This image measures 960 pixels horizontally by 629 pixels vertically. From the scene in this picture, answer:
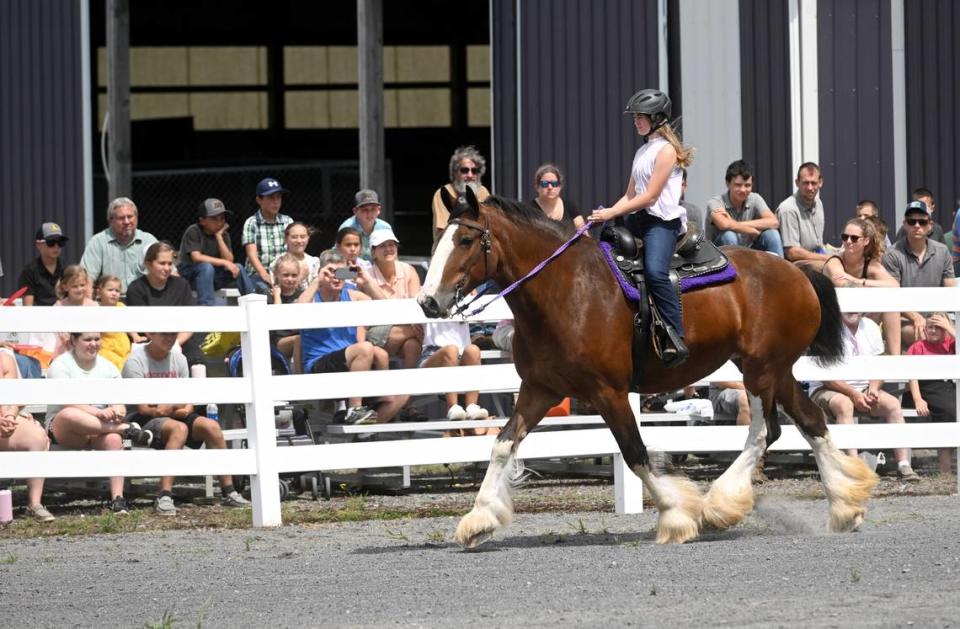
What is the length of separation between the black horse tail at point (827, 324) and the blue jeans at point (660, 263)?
146 centimetres

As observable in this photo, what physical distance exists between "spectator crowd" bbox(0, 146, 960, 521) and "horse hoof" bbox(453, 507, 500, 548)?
2117 millimetres

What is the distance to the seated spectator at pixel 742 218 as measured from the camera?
13.0 m

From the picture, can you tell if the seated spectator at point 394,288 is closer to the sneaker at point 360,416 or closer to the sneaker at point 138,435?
the sneaker at point 360,416

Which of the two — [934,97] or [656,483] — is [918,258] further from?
[656,483]

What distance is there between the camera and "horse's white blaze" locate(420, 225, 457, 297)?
27.9 ft

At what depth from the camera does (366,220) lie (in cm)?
1357

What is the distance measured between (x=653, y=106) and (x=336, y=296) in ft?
12.9

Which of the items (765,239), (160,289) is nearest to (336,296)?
(160,289)

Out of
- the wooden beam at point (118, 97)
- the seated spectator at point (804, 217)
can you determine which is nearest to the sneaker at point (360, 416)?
the seated spectator at point (804, 217)

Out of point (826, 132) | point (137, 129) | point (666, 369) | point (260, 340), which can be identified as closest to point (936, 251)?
point (826, 132)

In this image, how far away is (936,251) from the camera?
520 inches

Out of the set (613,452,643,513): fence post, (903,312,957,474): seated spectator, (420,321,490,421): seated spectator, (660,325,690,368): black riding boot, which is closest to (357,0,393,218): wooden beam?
(420,321,490,421): seated spectator

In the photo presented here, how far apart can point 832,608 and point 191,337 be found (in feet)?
22.2

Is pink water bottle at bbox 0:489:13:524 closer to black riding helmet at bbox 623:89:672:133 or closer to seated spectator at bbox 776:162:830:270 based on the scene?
black riding helmet at bbox 623:89:672:133
